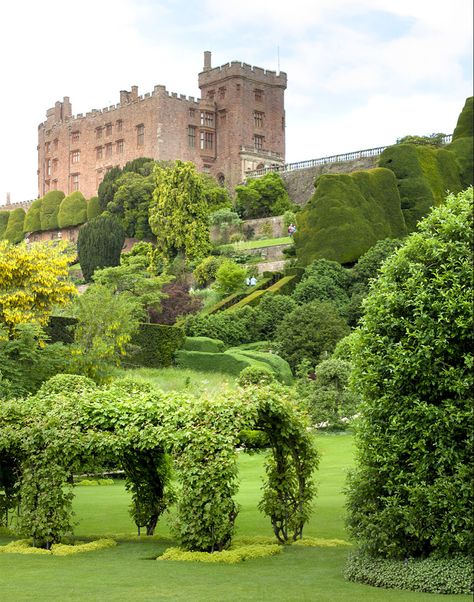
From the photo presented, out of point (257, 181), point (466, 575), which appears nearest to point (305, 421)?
point (466, 575)

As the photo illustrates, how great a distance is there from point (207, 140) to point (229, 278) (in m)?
28.7

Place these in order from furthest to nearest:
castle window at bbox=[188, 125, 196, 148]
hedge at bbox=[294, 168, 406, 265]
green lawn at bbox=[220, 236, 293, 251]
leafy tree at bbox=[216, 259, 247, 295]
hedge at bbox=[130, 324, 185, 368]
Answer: castle window at bbox=[188, 125, 196, 148] → green lawn at bbox=[220, 236, 293, 251] → leafy tree at bbox=[216, 259, 247, 295] → hedge at bbox=[294, 168, 406, 265] → hedge at bbox=[130, 324, 185, 368]

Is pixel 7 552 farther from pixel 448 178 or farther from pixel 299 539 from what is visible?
pixel 448 178

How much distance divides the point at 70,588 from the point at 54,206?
62796 mm

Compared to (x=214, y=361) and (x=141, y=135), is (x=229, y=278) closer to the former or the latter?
(x=214, y=361)

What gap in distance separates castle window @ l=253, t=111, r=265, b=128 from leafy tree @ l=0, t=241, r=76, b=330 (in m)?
45.3

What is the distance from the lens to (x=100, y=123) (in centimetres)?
7325

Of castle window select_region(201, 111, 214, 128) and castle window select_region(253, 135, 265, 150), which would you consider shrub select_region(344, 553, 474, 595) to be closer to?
castle window select_region(253, 135, 265, 150)

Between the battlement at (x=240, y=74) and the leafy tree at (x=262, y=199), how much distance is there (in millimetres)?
13211

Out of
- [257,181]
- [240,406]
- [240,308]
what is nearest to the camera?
[240,406]

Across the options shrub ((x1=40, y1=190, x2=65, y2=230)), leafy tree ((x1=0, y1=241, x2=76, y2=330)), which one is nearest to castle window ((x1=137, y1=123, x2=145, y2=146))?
shrub ((x1=40, y1=190, x2=65, y2=230))

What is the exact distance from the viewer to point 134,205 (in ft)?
193

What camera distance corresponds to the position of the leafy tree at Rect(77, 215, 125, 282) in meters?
53.4

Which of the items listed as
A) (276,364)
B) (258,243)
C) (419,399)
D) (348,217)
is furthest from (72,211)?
(419,399)
